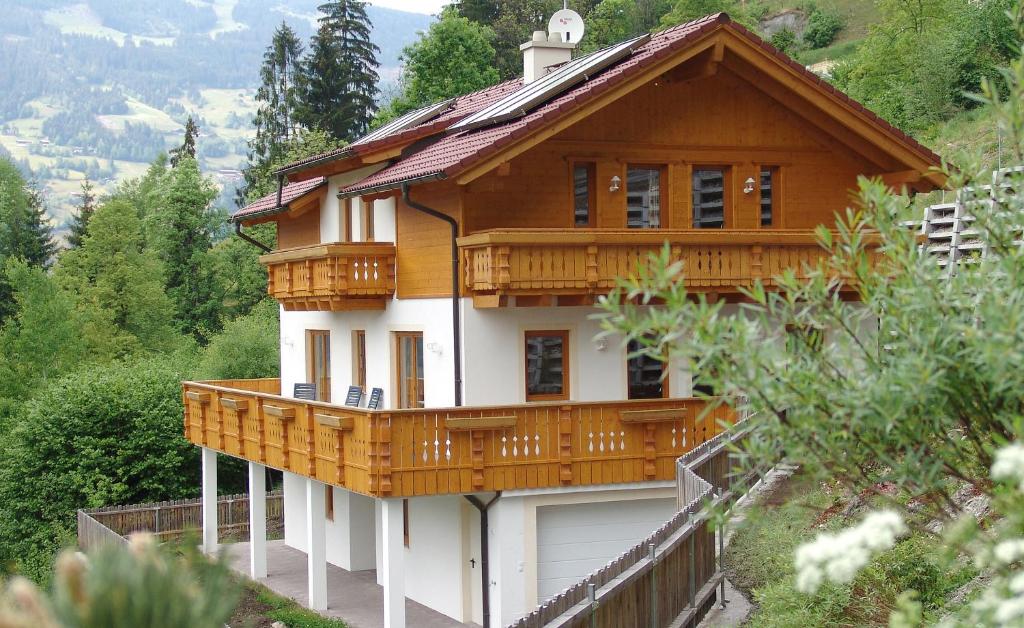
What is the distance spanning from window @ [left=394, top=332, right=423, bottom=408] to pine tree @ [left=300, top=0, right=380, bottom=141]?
50.6 m

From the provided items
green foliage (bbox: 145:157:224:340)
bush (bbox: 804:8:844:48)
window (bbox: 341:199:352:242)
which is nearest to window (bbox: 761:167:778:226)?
window (bbox: 341:199:352:242)

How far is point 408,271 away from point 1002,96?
32.6 m

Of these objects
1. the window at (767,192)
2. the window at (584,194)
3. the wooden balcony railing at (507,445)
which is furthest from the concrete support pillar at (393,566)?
the window at (767,192)

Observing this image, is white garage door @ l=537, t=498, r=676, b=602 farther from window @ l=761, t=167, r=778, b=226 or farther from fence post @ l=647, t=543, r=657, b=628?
fence post @ l=647, t=543, r=657, b=628

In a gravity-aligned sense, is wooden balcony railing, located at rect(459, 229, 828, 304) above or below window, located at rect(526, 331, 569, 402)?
above

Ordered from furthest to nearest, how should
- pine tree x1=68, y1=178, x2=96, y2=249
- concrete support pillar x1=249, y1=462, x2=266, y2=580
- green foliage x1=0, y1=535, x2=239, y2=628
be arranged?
pine tree x1=68, y1=178, x2=96, y2=249, concrete support pillar x1=249, y1=462, x2=266, y2=580, green foliage x1=0, y1=535, x2=239, y2=628

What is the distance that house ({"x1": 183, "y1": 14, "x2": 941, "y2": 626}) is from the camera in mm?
18609

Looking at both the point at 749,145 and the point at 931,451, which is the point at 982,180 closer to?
the point at 931,451

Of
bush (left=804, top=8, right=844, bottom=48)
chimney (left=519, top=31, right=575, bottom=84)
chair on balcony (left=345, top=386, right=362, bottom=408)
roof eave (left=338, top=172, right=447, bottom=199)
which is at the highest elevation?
bush (left=804, top=8, right=844, bottom=48)

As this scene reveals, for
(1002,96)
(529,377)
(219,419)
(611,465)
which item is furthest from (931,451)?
(1002,96)

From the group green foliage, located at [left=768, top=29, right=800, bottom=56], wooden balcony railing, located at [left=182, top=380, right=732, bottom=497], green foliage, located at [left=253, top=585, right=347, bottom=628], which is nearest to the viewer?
wooden balcony railing, located at [left=182, top=380, right=732, bottom=497]

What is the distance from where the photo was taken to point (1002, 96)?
4694 centimetres

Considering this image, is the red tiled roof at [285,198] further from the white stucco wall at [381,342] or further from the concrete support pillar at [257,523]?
the concrete support pillar at [257,523]

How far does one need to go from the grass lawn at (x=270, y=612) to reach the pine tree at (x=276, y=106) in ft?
155
